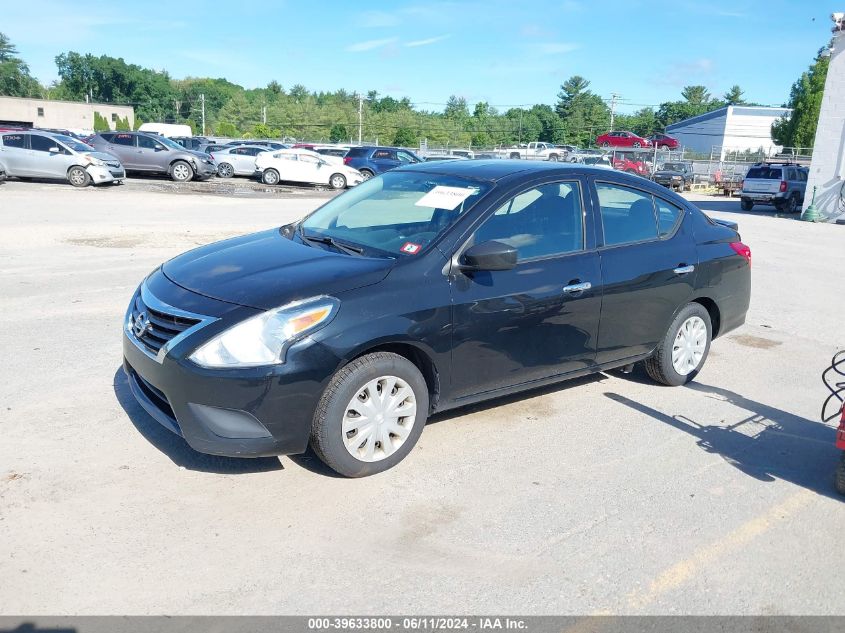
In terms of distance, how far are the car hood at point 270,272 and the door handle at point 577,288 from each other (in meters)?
1.31

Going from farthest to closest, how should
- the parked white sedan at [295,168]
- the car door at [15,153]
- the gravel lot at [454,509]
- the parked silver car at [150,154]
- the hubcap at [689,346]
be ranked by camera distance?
the parked white sedan at [295,168] → the parked silver car at [150,154] → the car door at [15,153] → the hubcap at [689,346] → the gravel lot at [454,509]

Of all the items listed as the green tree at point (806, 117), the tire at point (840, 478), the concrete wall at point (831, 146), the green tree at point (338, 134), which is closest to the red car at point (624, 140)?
the green tree at point (806, 117)

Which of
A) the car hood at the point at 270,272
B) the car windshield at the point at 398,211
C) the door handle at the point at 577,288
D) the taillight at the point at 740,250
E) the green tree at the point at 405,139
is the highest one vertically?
the green tree at the point at 405,139

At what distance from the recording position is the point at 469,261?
4402mm

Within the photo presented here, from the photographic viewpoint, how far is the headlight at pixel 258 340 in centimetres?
374

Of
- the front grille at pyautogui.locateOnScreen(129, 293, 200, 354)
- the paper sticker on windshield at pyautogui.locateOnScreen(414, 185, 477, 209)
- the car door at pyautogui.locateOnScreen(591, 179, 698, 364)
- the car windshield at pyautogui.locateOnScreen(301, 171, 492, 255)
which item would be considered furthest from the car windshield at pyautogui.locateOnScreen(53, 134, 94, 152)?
the car door at pyautogui.locateOnScreen(591, 179, 698, 364)

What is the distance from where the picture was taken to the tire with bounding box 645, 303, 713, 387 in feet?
19.1

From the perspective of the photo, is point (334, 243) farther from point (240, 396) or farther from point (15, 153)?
point (15, 153)

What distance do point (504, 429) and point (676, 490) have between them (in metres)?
1.21

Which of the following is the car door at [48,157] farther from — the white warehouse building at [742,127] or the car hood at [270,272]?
the white warehouse building at [742,127]

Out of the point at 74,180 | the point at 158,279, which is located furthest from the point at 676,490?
the point at 74,180

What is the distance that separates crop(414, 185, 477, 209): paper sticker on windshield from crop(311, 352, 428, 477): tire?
3.94 feet

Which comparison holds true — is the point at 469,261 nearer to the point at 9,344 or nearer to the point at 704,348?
the point at 704,348

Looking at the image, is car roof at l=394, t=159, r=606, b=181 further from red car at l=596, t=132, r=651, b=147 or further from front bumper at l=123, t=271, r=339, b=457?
red car at l=596, t=132, r=651, b=147
